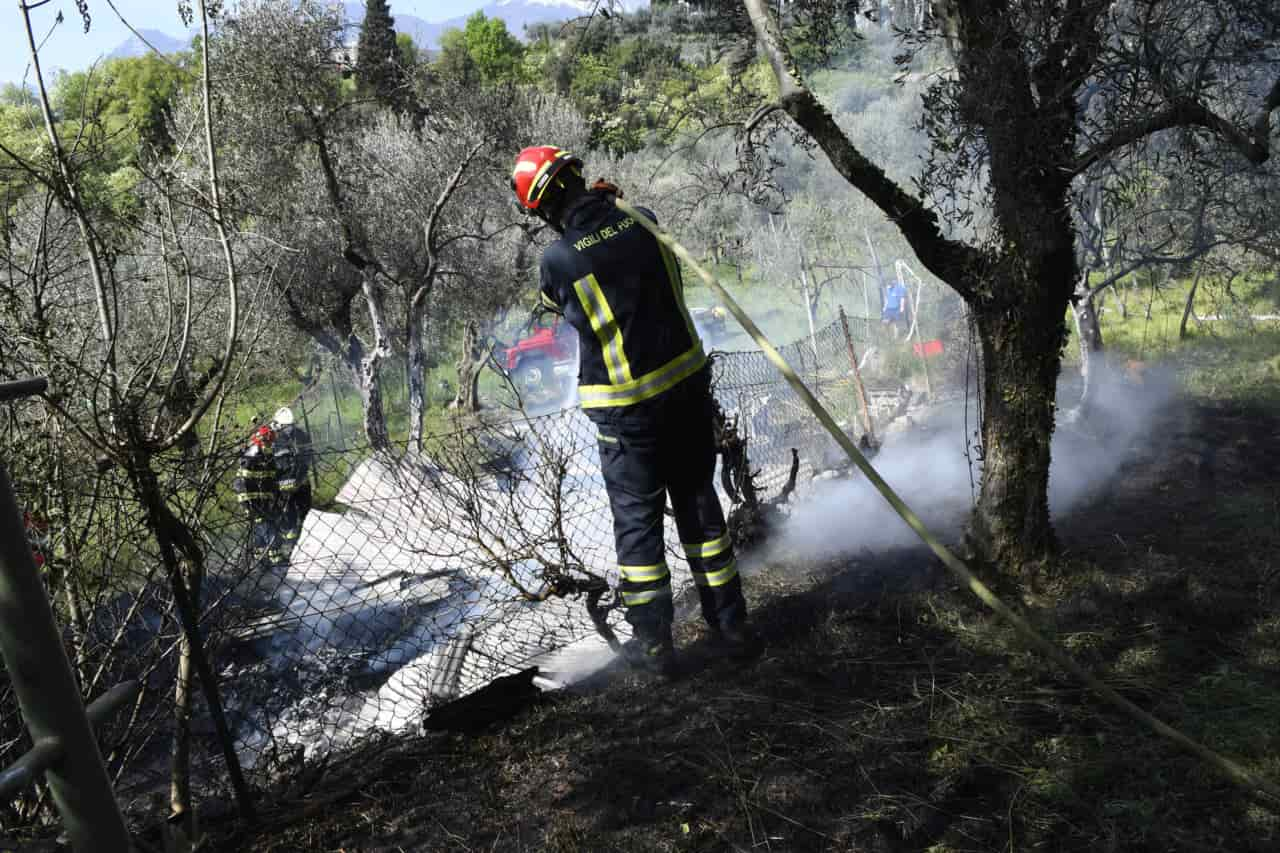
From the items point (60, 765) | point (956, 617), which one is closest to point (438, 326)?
point (956, 617)

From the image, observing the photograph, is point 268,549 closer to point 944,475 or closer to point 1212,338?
point 944,475

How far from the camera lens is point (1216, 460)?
6449 mm

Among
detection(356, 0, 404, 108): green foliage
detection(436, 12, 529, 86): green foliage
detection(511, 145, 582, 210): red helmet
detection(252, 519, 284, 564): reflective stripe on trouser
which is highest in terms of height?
detection(436, 12, 529, 86): green foliage

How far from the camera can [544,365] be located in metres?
23.2

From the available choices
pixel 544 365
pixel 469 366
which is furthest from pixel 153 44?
pixel 544 365

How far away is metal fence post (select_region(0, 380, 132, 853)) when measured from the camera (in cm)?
115

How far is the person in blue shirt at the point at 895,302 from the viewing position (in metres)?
19.6

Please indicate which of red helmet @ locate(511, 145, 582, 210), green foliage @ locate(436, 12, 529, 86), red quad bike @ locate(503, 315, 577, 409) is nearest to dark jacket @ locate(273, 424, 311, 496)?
red helmet @ locate(511, 145, 582, 210)

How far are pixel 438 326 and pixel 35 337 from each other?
62.5ft

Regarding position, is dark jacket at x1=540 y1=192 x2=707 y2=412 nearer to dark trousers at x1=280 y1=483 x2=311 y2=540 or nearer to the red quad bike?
dark trousers at x1=280 y1=483 x2=311 y2=540

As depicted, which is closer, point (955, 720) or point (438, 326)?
point (955, 720)

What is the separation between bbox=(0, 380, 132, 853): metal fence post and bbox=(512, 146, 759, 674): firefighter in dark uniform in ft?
7.68

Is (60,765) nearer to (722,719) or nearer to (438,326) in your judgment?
(722,719)

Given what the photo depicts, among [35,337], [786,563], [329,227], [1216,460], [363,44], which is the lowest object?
[1216,460]
